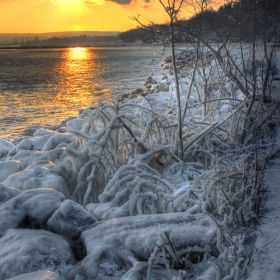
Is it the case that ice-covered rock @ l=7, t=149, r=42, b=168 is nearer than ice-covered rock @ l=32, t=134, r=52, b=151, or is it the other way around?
ice-covered rock @ l=7, t=149, r=42, b=168

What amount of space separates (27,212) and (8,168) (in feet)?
8.90

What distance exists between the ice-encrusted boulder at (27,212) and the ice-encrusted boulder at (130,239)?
58 cm

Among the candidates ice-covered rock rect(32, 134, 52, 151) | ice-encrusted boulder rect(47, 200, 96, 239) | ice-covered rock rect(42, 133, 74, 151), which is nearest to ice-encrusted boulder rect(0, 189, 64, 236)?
ice-encrusted boulder rect(47, 200, 96, 239)

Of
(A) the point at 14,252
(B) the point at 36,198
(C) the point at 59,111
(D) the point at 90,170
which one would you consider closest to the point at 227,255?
(A) the point at 14,252

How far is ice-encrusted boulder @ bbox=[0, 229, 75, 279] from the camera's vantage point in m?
3.26

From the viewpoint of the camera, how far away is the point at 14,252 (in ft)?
11.1

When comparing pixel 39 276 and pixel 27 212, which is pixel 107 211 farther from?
pixel 39 276

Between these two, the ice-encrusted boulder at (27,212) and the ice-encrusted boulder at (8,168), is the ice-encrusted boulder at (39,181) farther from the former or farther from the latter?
the ice-encrusted boulder at (27,212)

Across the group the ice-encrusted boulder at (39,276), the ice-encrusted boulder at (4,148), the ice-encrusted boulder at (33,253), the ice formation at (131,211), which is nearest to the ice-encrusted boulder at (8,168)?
the ice formation at (131,211)

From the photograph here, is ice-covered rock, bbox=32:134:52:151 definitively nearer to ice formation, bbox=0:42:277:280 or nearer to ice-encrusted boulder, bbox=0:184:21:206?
ice formation, bbox=0:42:277:280

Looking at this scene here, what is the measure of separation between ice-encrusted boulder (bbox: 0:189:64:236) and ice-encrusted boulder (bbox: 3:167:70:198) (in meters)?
1.10

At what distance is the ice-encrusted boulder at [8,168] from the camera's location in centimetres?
649

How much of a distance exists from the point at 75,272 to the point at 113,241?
0.50m

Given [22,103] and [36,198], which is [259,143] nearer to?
[36,198]
